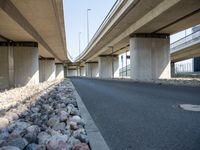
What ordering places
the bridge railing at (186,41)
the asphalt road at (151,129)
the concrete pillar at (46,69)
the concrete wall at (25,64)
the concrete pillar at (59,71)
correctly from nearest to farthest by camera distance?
1. the asphalt road at (151,129)
2. the concrete wall at (25,64)
3. the bridge railing at (186,41)
4. the concrete pillar at (46,69)
5. the concrete pillar at (59,71)

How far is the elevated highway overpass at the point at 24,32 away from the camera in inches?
642

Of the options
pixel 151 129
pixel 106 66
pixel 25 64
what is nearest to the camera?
pixel 151 129

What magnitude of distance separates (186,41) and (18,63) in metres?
28.5

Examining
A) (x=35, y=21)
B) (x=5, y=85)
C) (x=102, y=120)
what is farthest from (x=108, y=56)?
(x=102, y=120)

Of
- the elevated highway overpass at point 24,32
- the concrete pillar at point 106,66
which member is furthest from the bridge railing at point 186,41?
the elevated highway overpass at point 24,32

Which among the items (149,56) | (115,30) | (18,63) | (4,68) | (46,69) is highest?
(115,30)

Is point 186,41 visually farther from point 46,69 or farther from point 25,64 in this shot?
point 25,64

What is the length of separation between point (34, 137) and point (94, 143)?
107 centimetres

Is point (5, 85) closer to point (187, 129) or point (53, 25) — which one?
point (53, 25)

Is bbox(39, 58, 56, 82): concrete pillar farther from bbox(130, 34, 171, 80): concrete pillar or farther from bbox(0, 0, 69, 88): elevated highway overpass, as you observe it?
bbox(130, 34, 171, 80): concrete pillar

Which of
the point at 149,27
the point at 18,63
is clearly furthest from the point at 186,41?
the point at 18,63

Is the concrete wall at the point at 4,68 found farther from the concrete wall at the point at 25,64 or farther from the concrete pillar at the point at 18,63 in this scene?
the concrete wall at the point at 25,64

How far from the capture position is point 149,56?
2988 cm

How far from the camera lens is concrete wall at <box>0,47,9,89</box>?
27062mm
